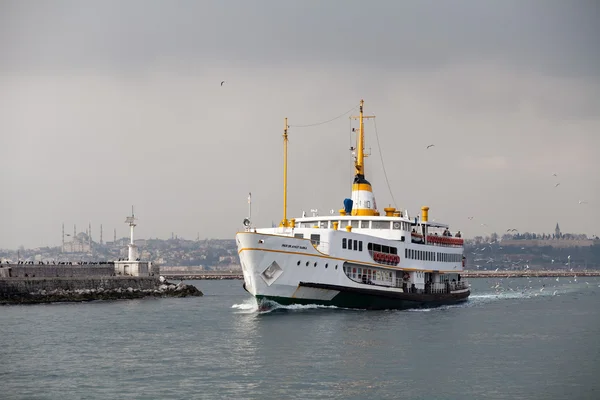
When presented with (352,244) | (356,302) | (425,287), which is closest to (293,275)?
Result: (352,244)

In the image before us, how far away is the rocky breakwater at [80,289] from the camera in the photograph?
67.4 metres

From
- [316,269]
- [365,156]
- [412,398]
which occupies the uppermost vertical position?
[365,156]

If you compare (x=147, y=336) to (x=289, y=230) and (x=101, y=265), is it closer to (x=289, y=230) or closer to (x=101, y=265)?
(x=289, y=230)

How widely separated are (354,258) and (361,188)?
9863 mm

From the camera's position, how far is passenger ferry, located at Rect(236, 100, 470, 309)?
47312 millimetres

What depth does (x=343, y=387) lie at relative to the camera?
28797mm

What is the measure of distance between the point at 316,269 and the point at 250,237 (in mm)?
4507

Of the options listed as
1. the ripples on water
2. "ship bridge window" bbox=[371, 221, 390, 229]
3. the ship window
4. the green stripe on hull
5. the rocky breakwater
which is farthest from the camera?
the rocky breakwater

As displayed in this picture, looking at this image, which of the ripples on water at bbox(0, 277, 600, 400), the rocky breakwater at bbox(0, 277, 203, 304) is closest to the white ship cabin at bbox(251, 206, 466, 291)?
the ripples on water at bbox(0, 277, 600, 400)

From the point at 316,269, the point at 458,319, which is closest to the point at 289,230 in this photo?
the point at 316,269

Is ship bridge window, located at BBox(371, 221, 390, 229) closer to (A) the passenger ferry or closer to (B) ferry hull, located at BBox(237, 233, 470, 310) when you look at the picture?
(A) the passenger ferry

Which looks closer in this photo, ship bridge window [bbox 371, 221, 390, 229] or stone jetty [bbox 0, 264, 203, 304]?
ship bridge window [bbox 371, 221, 390, 229]

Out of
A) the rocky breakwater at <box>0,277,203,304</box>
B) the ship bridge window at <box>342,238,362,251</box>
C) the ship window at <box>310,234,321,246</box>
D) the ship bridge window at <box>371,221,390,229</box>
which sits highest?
the ship bridge window at <box>371,221,390,229</box>

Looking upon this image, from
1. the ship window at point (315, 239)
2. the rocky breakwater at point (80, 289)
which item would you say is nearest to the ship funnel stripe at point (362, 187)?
the ship window at point (315, 239)
